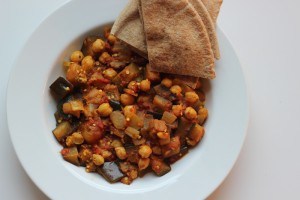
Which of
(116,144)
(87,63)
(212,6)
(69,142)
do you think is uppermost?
(212,6)

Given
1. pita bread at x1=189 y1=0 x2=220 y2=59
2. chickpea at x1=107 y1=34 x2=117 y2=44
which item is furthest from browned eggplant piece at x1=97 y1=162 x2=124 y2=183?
pita bread at x1=189 y1=0 x2=220 y2=59

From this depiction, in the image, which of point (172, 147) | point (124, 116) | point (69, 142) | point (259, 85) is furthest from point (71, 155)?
point (259, 85)

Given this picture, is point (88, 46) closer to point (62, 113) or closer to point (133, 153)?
point (62, 113)

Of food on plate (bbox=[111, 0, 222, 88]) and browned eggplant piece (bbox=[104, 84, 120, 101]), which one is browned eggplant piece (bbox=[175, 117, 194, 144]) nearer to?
food on plate (bbox=[111, 0, 222, 88])

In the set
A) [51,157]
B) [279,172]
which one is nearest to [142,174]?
[51,157]

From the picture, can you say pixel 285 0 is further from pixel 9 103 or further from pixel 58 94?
pixel 9 103
